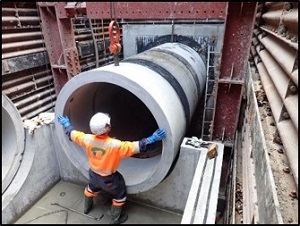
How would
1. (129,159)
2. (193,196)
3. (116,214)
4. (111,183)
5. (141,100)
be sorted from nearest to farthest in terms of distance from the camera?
(193,196), (141,100), (111,183), (116,214), (129,159)

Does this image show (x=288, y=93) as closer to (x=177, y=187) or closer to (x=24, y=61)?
(x=177, y=187)

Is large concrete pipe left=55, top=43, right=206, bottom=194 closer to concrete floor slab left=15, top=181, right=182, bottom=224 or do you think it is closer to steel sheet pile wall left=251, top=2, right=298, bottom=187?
concrete floor slab left=15, top=181, right=182, bottom=224

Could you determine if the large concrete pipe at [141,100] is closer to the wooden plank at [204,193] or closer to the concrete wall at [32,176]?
the wooden plank at [204,193]

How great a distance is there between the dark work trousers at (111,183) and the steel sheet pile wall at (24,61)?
2.42 m

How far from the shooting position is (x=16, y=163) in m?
4.22

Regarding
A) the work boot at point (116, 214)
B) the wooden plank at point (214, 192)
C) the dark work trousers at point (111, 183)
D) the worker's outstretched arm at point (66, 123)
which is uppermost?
the worker's outstretched arm at point (66, 123)

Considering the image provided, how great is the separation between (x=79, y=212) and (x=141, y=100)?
2.36 metres

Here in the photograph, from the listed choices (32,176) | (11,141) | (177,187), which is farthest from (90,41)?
(177,187)

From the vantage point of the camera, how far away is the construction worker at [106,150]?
3.29m

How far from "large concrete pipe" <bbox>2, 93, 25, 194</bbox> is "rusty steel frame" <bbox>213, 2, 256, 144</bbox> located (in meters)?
3.28

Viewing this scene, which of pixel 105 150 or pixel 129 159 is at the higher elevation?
Result: pixel 105 150

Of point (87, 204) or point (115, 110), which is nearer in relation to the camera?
point (87, 204)

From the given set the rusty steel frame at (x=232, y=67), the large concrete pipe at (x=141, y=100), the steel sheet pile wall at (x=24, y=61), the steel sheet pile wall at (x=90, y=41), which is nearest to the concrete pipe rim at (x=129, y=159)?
the large concrete pipe at (x=141, y=100)

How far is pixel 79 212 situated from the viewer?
4.21m
